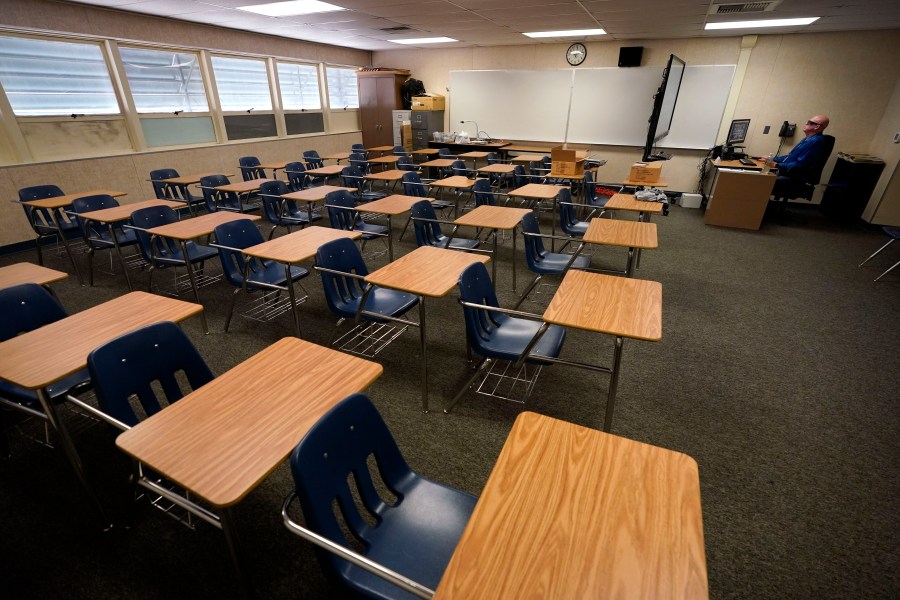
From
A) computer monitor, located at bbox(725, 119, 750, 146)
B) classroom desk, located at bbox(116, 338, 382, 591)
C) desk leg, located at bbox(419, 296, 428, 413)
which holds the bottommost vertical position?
desk leg, located at bbox(419, 296, 428, 413)

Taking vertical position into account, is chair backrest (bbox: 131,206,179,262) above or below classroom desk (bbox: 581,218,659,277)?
below

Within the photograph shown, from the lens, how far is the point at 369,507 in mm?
1308

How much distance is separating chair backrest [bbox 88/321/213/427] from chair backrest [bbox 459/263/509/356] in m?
1.22

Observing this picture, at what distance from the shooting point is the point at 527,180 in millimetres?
7777

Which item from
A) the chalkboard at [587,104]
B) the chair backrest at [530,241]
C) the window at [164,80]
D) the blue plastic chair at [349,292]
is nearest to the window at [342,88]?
the chalkboard at [587,104]

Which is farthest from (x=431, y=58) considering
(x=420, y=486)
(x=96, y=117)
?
(x=420, y=486)

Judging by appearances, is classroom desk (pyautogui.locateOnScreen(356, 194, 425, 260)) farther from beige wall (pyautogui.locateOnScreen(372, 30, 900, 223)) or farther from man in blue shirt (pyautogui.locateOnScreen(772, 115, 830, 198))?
beige wall (pyautogui.locateOnScreen(372, 30, 900, 223))

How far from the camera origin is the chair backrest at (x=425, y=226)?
12.0 ft

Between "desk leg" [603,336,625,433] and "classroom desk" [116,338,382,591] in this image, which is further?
"desk leg" [603,336,625,433]

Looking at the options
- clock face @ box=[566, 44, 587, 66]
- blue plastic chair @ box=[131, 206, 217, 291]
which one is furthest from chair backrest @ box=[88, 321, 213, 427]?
clock face @ box=[566, 44, 587, 66]

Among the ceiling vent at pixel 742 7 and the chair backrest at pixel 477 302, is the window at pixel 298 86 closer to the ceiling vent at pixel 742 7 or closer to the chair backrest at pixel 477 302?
the ceiling vent at pixel 742 7

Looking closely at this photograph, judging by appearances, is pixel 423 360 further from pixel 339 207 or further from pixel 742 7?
pixel 742 7

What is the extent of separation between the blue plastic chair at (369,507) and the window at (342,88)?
10067mm

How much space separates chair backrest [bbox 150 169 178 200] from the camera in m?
5.54
